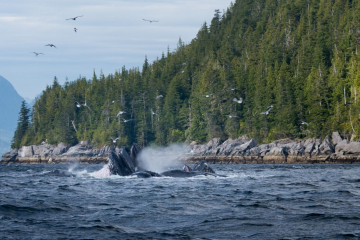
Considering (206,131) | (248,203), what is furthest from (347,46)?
(248,203)

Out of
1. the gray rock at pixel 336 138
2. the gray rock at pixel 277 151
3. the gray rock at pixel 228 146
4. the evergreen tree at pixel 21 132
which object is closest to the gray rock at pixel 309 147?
the gray rock at pixel 336 138

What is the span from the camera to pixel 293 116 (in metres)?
97.6

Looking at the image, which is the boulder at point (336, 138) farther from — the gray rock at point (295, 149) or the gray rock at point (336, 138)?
the gray rock at point (295, 149)

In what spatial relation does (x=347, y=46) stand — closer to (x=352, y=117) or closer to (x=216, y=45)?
(x=352, y=117)

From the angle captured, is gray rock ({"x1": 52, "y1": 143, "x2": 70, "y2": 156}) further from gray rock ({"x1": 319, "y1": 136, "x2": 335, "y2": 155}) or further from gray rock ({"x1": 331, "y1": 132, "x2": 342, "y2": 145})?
gray rock ({"x1": 331, "y1": 132, "x2": 342, "y2": 145})

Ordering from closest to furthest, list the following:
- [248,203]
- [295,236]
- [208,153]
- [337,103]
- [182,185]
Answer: [295,236] → [248,203] → [182,185] → [337,103] → [208,153]

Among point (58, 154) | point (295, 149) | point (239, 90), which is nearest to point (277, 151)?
point (295, 149)

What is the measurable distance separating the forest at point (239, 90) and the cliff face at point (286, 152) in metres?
4.10

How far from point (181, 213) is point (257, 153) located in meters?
75.4

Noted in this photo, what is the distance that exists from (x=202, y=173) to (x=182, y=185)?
549 cm

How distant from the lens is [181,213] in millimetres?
17141

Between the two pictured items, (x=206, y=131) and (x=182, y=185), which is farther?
(x=206, y=131)

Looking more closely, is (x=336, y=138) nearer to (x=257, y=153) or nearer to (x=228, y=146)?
(x=257, y=153)

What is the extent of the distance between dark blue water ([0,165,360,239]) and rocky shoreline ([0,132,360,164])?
185 feet
